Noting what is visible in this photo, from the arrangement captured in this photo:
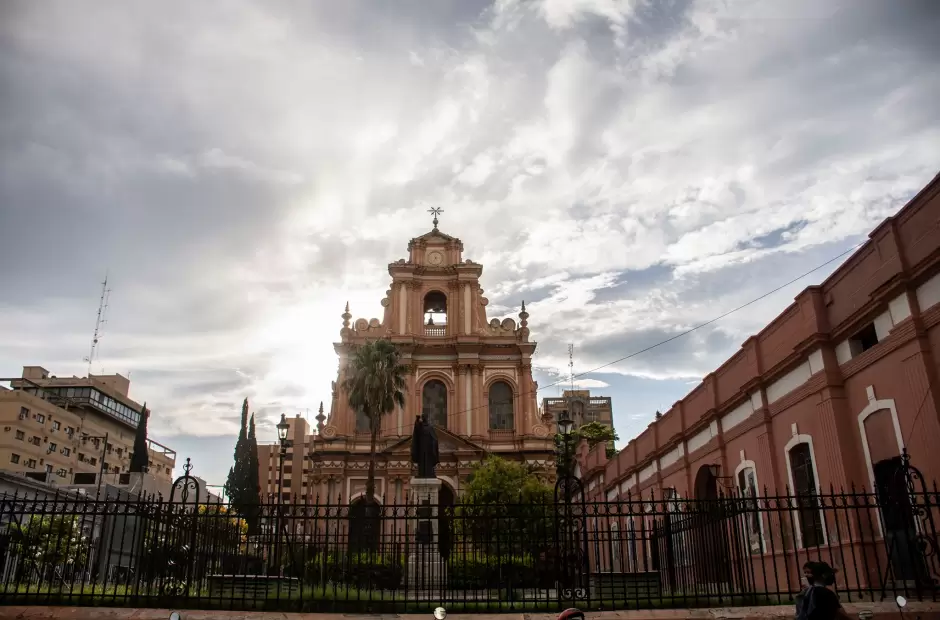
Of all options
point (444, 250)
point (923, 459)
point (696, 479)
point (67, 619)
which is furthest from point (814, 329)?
point (444, 250)

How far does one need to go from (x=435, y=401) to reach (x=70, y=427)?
3627cm

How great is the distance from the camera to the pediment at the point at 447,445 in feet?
133

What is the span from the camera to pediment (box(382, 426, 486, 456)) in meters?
40.6

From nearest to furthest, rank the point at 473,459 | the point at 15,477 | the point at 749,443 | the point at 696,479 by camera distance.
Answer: the point at 749,443 < the point at 696,479 < the point at 15,477 < the point at 473,459

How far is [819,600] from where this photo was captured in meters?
6.97

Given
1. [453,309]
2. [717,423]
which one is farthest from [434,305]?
[717,423]

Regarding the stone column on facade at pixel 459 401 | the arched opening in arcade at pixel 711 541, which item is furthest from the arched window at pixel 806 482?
the stone column on facade at pixel 459 401

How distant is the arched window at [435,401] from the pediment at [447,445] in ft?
6.10

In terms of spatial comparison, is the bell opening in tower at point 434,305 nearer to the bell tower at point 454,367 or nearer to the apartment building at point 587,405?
the bell tower at point 454,367

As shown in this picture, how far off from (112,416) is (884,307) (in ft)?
233

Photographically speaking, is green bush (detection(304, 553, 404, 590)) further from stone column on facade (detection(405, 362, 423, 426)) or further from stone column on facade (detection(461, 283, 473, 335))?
stone column on facade (detection(461, 283, 473, 335))

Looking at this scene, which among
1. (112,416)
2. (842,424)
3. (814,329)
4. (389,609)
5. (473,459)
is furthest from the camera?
(112,416)

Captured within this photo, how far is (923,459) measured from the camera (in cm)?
1202

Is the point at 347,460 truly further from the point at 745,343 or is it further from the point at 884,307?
the point at 884,307
